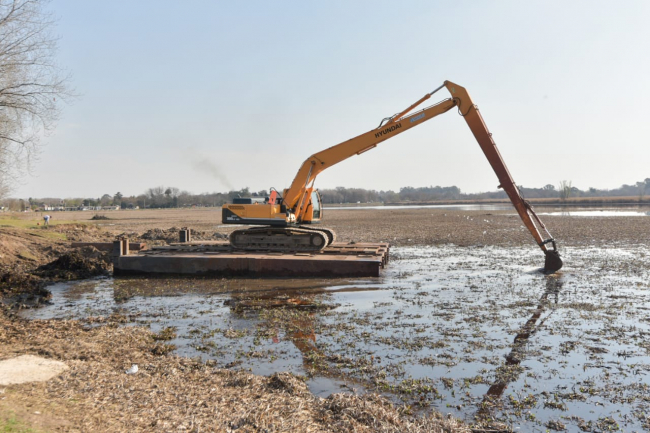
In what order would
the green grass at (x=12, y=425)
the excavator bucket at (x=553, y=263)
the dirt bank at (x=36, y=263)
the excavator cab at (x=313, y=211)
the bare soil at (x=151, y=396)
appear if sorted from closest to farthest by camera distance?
the green grass at (x=12, y=425)
the bare soil at (x=151, y=396)
the dirt bank at (x=36, y=263)
the excavator bucket at (x=553, y=263)
the excavator cab at (x=313, y=211)

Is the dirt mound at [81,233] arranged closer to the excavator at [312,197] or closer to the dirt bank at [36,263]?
the dirt bank at [36,263]

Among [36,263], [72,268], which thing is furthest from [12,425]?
[36,263]

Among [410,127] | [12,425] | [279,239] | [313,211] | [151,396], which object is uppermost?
[410,127]

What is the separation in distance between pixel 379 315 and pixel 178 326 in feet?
13.4

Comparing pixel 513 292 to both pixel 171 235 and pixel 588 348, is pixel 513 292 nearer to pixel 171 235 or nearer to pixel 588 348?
pixel 588 348

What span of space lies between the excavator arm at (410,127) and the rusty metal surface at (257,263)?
7.16 ft

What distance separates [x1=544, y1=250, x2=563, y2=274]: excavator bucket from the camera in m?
14.8

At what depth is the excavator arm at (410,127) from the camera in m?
15.0

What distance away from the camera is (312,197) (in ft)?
58.1

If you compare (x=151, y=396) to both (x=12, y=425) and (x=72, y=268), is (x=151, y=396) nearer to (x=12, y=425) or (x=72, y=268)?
(x=12, y=425)

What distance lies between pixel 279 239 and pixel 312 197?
6.80 feet

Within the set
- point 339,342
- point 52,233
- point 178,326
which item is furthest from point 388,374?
point 52,233

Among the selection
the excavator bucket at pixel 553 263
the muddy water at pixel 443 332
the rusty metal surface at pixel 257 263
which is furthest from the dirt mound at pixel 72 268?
the excavator bucket at pixel 553 263

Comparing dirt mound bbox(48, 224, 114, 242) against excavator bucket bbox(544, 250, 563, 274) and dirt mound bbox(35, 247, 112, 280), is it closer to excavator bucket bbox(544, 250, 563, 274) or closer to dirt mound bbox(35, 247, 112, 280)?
dirt mound bbox(35, 247, 112, 280)
